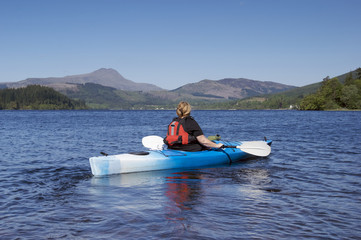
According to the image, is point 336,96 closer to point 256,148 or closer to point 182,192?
point 256,148

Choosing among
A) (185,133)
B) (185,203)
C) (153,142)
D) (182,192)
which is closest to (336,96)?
(153,142)

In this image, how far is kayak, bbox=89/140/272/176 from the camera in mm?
10627

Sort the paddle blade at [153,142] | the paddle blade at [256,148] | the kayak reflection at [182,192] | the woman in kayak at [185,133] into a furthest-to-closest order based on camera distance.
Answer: the paddle blade at [153,142] < the paddle blade at [256,148] < the woman in kayak at [185,133] < the kayak reflection at [182,192]

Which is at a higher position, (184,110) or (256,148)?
(184,110)

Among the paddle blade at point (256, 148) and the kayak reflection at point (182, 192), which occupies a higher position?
the paddle blade at point (256, 148)

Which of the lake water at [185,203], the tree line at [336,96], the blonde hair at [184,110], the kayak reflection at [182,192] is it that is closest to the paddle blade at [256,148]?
the lake water at [185,203]

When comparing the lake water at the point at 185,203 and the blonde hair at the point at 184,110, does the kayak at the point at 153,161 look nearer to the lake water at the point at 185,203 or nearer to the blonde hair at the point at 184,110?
the lake water at the point at 185,203

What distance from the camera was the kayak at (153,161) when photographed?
34.9 feet

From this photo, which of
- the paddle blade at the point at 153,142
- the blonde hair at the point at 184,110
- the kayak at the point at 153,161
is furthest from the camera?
the paddle blade at the point at 153,142

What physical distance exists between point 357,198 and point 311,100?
13510cm

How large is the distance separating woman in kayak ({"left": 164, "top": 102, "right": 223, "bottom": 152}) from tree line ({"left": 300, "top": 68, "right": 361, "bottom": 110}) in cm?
12343

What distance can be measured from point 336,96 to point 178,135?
427 ft

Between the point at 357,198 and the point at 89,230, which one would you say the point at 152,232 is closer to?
the point at 89,230

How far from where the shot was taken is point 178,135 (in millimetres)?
11453
